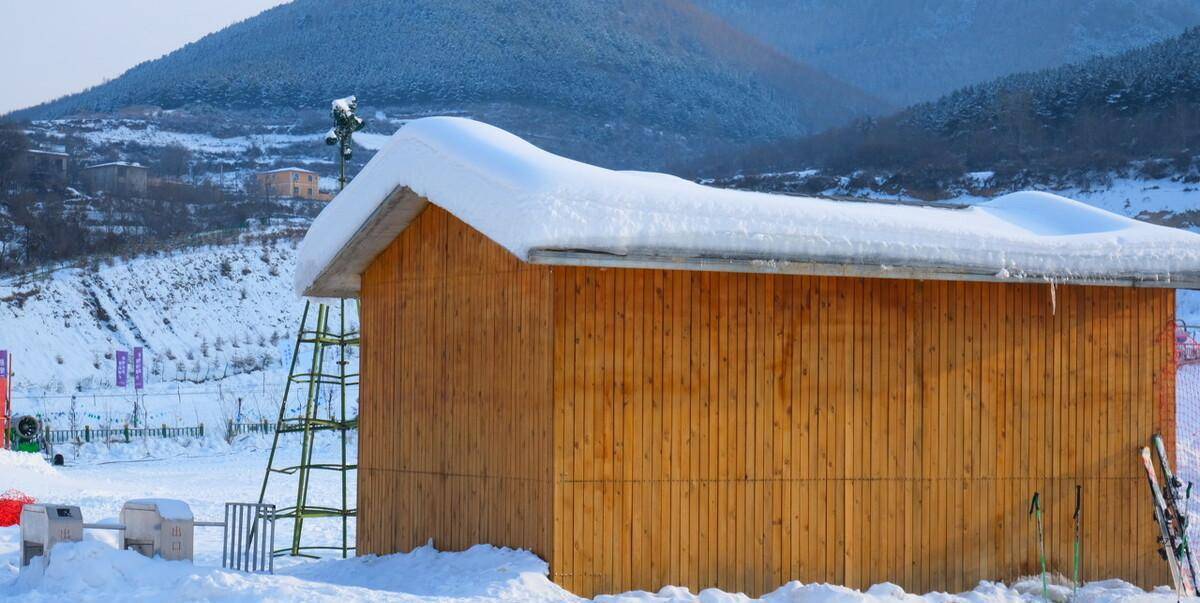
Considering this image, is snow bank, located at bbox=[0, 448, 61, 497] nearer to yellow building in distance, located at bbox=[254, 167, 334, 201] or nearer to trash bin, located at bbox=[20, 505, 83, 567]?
trash bin, located at bbox=[20, 505, 83, 567]

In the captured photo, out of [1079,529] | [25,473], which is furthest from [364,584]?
[25,473]

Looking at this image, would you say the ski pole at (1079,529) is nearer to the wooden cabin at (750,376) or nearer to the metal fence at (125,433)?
the wooden cabin at (750,376)

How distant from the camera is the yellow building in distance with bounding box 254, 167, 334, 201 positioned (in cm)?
9350

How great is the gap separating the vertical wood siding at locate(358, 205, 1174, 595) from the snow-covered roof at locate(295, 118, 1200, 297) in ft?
1.63

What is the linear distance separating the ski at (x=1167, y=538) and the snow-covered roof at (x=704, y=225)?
64.8 inches

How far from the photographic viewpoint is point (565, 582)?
10.1 meters

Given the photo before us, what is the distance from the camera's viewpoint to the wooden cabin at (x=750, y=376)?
1019cm

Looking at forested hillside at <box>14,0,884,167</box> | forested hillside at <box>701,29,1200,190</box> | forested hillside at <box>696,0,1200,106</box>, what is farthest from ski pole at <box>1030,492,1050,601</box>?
forested hillside at <box>696,0,1200,106</box>

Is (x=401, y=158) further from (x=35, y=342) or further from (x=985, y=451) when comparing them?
(x=35, y=342)

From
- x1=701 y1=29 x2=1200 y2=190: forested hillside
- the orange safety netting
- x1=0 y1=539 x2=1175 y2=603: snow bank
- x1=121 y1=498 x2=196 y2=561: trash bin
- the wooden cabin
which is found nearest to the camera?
x1=0 y1=539 x2=1175 y2=603: snow bank

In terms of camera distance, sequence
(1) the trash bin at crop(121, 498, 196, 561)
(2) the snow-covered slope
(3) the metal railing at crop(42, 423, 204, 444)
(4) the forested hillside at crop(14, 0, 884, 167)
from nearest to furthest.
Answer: (1) the trash bin at crop(121, 498, 196, 561) < (3) the metal railing at crop(42, 423, 204, 444) < (2) the snow-covered slope < (4) the forested hillside at crop(14, 0, 884, 167)

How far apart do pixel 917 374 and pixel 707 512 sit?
2.10 meters

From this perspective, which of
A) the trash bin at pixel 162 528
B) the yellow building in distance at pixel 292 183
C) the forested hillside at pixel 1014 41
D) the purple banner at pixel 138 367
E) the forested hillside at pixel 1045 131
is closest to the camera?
the trash bin at pixel 162 528

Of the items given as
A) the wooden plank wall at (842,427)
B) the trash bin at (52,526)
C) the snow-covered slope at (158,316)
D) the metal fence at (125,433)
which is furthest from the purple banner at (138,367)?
the wooden plank wall at (842,427)
